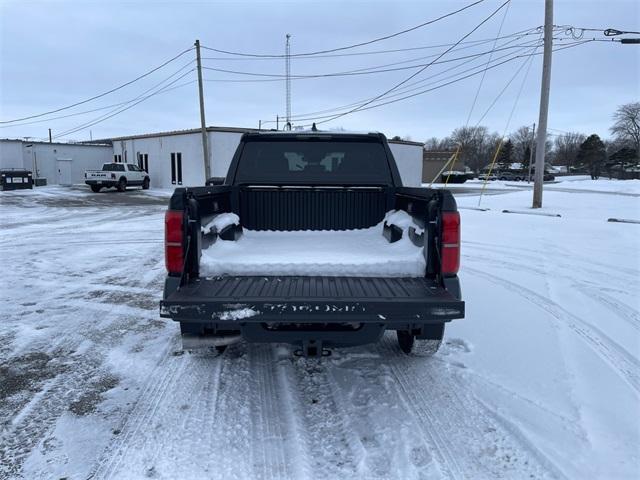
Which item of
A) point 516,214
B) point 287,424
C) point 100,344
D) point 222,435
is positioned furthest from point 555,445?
point 516,214

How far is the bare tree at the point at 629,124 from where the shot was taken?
283 ft

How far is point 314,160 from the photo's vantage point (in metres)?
5.35

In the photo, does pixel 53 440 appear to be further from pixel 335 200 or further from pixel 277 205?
pixel 335 200

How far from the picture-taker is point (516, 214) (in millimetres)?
15305

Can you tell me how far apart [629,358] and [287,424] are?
3044 mm

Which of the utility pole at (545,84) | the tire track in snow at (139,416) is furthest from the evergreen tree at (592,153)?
the tire track in snow at (139,416)

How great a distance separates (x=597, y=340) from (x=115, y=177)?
102 feet

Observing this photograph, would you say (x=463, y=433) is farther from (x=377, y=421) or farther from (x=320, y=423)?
(x=320, y=423)

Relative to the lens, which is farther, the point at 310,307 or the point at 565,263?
the point at 565,263

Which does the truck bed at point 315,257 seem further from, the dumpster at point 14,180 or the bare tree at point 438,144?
the bare tree at point 438,144

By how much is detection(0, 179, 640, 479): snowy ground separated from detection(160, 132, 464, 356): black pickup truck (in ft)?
1.59

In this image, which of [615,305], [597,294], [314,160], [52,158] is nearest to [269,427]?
[314,160]

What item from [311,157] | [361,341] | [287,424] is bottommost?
[287,424]

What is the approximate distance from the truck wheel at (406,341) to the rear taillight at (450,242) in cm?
93
